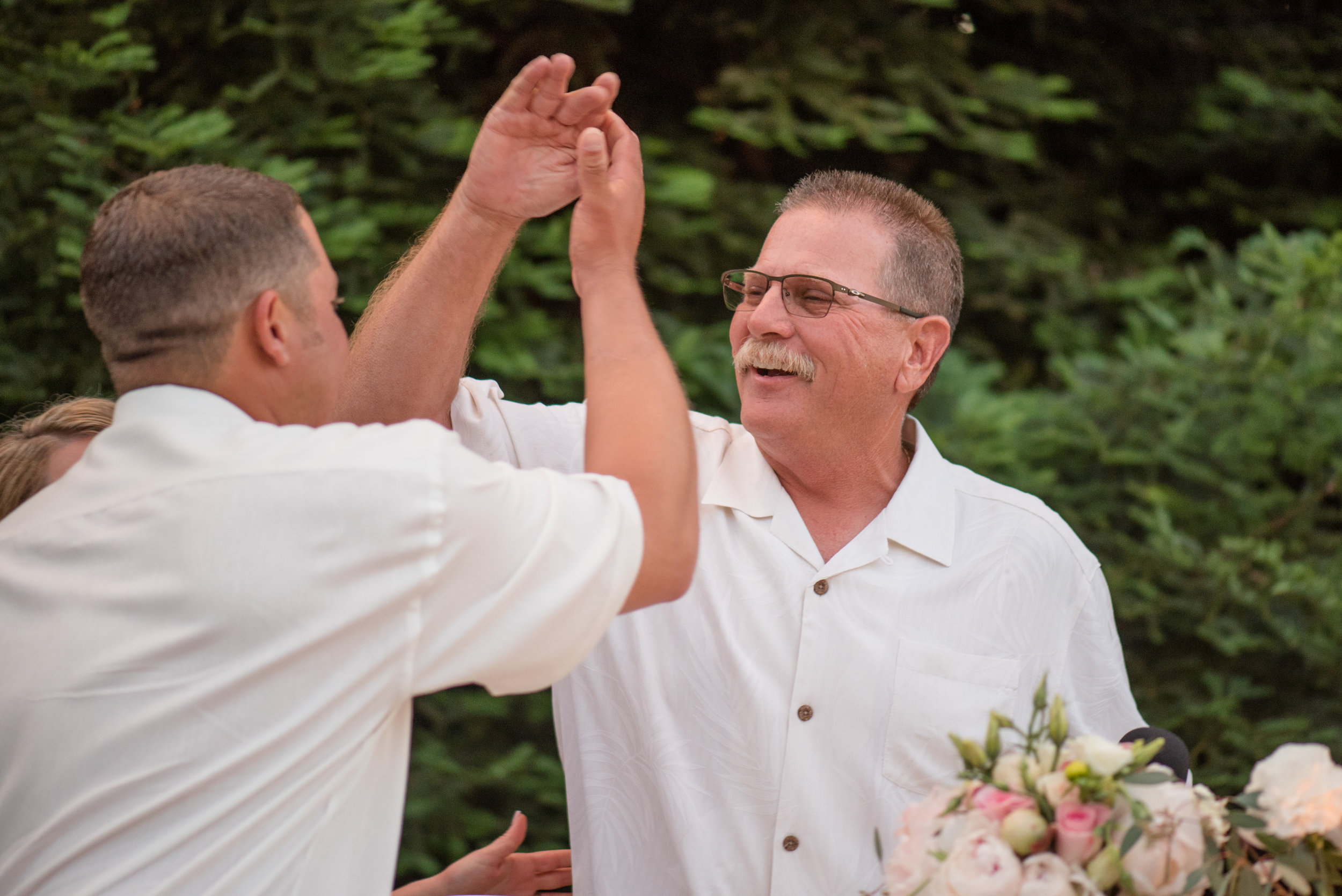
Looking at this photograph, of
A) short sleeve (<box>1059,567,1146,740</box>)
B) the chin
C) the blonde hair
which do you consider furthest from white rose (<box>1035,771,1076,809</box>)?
the blonde hair

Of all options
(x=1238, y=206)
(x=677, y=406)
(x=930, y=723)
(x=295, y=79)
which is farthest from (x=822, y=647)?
(x=1238, y=206)

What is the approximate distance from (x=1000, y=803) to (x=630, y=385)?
661mm

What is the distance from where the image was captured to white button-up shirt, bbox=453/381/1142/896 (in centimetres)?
221

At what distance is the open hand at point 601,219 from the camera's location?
167 cm

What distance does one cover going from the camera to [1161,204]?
18.1 ft

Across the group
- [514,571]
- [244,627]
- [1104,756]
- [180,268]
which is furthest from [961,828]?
[180,268]

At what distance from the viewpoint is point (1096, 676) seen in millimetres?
2371

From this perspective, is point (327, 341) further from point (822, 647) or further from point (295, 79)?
point (295, 79)

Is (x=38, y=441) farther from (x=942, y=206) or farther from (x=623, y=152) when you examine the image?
(x=942, y=206)

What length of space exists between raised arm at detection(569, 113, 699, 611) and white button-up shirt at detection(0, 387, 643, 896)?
11cm

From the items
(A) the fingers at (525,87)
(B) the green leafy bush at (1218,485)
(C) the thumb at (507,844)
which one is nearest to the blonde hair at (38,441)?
(A) the fingers at (525,87)

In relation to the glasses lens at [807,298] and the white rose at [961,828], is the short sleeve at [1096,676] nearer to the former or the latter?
the glasses lens at [807,298]

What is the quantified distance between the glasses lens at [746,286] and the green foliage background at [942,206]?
155cm

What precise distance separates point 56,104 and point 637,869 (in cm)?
298
